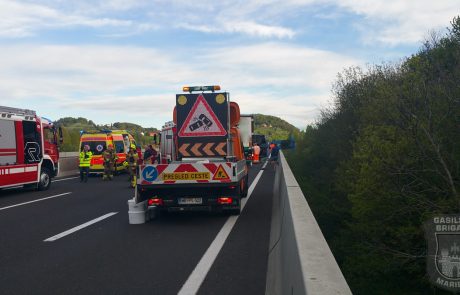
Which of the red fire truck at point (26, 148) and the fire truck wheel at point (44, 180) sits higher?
the red fire truck at point (26, 148)

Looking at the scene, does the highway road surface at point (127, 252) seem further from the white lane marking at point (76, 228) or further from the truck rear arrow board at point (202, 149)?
the truck rear arrow board at point (202, 149)

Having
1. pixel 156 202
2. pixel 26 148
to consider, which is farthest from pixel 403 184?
pixel 26 148

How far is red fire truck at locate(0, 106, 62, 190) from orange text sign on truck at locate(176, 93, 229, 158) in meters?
6.72

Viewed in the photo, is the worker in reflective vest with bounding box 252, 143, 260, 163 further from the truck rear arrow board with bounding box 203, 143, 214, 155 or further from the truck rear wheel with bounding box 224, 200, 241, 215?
the truck rear wheel with bounding box 224, 200, 241, 215

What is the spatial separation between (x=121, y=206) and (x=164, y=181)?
316 centimetres

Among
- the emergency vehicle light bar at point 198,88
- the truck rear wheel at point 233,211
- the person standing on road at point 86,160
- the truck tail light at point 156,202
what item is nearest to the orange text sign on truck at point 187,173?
the truck tail light at point 156,202

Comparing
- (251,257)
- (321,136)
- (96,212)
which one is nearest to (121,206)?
(96,212)

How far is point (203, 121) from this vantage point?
37.4 feet

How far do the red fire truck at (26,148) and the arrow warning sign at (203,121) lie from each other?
7.04m

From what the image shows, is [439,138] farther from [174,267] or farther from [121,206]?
[121,206]

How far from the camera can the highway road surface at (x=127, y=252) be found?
5.46 metres

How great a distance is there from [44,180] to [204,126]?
8.47 metres

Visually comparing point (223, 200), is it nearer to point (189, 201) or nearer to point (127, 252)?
point (189, 201)

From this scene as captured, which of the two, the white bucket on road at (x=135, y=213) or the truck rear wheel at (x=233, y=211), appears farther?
the truck rear wheel at (x=233, y=211)
